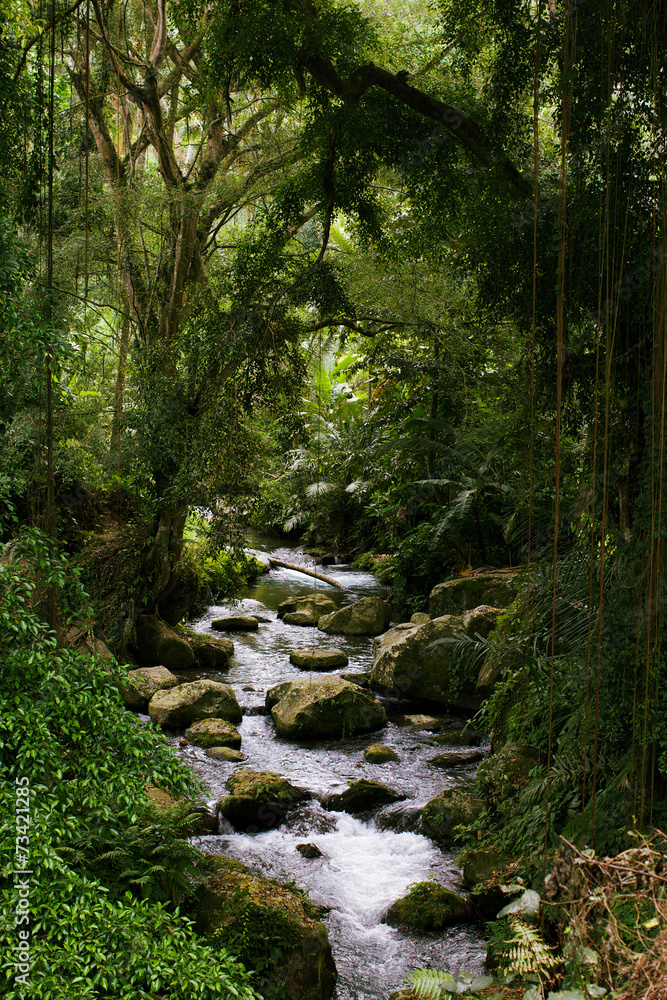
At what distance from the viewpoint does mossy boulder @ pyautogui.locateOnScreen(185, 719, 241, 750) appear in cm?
645

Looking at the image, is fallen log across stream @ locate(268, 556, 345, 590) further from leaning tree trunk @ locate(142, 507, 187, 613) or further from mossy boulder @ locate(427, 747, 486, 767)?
mossy boulder @ locate(427, 747, 486, 767)

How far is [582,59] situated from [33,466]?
502 cm

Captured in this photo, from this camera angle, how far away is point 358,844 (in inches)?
203

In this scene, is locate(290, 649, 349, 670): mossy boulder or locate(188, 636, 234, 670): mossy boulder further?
locate(188, 636, 234, 670): mossy boulder

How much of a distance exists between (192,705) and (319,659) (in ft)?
6.79

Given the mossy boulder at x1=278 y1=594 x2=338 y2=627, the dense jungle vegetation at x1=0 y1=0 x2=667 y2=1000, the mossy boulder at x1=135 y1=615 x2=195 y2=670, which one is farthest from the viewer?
the mossy boulder at x1=278 y1=594 x2=338 y2=627

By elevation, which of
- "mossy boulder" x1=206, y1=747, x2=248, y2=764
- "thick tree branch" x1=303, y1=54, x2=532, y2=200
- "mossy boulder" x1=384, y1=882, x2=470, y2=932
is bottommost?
"mossy boulder" x1=384, y1=882, x2=470, y2=932

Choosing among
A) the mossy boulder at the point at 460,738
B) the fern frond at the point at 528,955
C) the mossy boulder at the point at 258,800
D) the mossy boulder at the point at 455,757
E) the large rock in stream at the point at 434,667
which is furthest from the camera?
the large rock in stream at the point at 434,667

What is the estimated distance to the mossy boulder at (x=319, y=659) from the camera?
8.60 m

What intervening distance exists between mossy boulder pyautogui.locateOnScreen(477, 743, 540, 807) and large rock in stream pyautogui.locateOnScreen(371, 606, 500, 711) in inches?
84.0

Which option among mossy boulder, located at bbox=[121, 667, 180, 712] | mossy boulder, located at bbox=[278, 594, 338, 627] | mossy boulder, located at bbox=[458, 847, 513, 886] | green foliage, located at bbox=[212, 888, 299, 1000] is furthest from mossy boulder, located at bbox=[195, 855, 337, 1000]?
mossy boulder, located at bbox=[278, 594, 338, 627]

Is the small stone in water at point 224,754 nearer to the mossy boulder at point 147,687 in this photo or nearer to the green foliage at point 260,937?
the mossy boulder at point 147,687

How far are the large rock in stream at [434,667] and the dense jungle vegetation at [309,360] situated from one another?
0.64 meters

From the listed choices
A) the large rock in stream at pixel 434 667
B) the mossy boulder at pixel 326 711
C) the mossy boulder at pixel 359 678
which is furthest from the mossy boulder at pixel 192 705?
the large rock in stream at pixel 434 667
